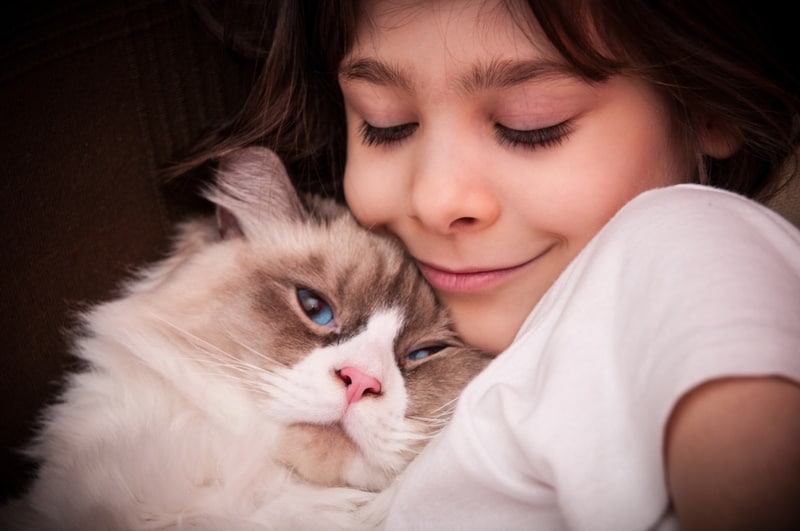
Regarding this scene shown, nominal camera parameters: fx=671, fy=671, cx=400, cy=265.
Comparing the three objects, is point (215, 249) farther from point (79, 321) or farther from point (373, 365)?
point (373, 365)

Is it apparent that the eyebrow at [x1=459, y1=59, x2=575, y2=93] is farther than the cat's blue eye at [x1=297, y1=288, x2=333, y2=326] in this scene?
No

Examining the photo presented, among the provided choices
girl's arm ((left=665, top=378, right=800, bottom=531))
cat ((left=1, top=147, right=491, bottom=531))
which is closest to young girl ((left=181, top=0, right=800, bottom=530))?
girl's arm ((left=665, top=378, right=800, bottom=531))

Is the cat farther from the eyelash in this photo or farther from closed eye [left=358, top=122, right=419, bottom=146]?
the eyelash

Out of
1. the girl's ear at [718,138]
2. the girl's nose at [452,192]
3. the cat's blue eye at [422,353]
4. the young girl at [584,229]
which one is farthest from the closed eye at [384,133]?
the girl's ear at [718,138]

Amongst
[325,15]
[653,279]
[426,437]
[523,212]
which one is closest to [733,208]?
[653,279]

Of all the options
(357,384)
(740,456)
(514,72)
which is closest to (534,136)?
(514,72)

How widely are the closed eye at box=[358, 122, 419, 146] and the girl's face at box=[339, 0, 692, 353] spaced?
0.03ft

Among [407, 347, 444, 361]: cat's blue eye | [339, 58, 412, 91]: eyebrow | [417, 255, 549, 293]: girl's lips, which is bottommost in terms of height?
[407, 347, 444, 361]: cat's blue eye

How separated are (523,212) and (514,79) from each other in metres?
0.22

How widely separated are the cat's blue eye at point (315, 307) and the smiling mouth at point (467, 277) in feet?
0.71

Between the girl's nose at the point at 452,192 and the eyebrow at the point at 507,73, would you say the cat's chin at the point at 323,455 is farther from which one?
the eyebrow at the point at 507,73

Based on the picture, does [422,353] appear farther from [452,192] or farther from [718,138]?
[718,138]

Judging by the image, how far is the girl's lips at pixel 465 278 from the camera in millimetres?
1244

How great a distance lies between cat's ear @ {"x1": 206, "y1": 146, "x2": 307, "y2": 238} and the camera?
1508mm
